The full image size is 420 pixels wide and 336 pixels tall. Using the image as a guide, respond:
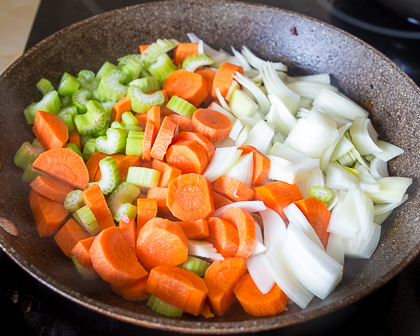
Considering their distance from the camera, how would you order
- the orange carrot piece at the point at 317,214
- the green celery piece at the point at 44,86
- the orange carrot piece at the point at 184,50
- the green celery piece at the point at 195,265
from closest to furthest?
1. the green celery piece at the point at 195,265
2. the orange carrot piece at the point at 317,214
3. the green celery piece at the point at 44,86
4. the orange carrot piece at the point at 184,50

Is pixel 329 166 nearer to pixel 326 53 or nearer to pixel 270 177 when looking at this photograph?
pixel 270 177

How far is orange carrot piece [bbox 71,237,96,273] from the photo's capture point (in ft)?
3.99

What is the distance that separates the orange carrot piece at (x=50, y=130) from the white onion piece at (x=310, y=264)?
40.6 inches

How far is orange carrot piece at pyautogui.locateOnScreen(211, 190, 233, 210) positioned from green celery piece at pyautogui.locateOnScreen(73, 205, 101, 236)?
47 centimetres

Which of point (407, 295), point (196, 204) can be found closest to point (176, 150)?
point (196, 204)

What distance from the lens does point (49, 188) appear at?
140 centimetres

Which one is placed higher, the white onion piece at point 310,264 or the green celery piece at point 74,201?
the white onion piece at point 310,264

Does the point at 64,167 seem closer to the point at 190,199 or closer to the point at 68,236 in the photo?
the point at 68,236

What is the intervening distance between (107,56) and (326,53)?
1210 millimetres

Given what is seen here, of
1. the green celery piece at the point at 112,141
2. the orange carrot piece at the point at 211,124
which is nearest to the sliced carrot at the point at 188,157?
the orange carrot piece at the point at 211,124

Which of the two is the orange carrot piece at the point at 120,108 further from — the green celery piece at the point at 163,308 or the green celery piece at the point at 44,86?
the green celery piece at the point at 163,308

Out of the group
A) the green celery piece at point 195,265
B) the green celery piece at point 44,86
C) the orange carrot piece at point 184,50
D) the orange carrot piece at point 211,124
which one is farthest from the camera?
the orange carrot piece at point 184,50

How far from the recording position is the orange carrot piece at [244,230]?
49.8 inches

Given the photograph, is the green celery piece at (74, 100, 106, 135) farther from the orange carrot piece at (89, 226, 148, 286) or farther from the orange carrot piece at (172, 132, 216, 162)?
the orange carrot piece at (89, 226, 148, 286)
